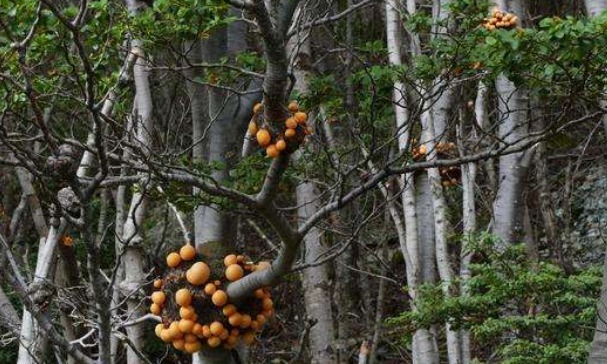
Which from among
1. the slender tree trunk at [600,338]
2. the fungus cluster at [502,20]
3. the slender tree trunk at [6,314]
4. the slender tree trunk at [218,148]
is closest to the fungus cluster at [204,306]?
the slender tree trunk at [218,148]

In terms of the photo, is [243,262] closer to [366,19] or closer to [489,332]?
[489,332]

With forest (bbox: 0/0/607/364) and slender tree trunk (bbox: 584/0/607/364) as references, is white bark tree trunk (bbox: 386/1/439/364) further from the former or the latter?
slender tree trunk (bbox: 584/0/607/364)

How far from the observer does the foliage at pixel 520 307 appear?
4.24 meters

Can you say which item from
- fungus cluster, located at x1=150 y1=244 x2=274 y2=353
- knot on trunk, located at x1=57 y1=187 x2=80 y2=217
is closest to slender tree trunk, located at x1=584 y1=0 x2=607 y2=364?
fungus cluster, located at x1=150 y1=244 x2=274 y2=353

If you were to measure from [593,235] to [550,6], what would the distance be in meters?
4.02

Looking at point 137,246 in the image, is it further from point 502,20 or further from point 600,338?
point 600,338

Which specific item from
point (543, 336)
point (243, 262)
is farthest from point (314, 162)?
point (543, 336)

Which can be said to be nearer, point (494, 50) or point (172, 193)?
point (494, 50)

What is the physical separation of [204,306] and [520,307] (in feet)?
7.00

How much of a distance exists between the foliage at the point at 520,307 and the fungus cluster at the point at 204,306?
118 cm

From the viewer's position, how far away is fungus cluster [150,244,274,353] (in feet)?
12.3

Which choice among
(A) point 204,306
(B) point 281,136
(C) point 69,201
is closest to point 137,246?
(A) point 204,306

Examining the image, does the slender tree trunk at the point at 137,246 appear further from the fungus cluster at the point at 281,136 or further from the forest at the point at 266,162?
the fungus cluster at the point at 281,136

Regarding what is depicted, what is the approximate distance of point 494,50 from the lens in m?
3.46
